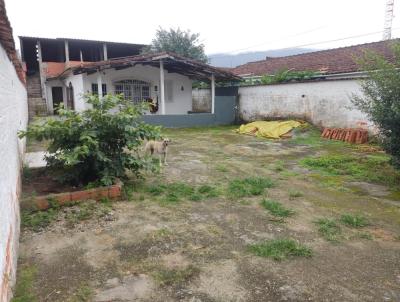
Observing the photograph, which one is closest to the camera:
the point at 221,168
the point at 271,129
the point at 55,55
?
the point at 221,168

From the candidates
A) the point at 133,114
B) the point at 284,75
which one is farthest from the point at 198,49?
the point at 133,114

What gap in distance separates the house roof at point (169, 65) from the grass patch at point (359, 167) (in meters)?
8.71

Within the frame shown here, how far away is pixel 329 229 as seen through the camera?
13.3ft

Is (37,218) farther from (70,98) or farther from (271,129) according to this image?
(70,98)

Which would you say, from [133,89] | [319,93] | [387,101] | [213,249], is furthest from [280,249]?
[133,89]

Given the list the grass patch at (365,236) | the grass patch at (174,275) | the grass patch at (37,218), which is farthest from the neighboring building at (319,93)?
the grass patch at (37,218)

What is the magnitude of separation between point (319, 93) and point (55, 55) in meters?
21.4

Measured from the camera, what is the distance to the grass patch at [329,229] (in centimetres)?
385

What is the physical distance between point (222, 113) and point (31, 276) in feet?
49.9

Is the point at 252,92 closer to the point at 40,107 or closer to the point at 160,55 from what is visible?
the point at 160,55

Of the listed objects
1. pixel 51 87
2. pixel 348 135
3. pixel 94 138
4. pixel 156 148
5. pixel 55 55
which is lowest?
pixel 348 135

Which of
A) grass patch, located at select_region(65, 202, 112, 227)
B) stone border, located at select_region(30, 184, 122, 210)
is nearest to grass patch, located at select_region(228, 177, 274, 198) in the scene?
stone border, located at select_region(30, 184, 122, 210)

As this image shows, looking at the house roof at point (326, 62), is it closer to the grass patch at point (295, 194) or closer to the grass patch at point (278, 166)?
the grass patch at point (278, 166)

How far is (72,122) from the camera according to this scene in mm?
5172
